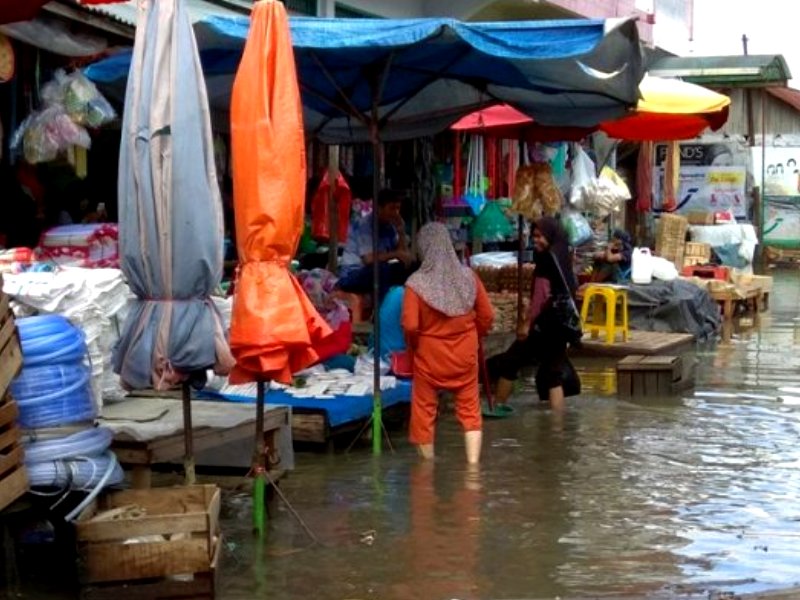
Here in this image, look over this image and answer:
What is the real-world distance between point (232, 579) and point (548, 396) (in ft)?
19.1

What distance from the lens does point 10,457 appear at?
19.1 feet

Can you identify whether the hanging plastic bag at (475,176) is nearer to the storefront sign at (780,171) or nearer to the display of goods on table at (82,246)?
the display of goods on table at (82,246)

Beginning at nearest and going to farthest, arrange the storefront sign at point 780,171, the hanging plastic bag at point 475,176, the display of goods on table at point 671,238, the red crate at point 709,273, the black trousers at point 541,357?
the black trousers at point 541,357
the hanging plastic bag at point 475,176
the red crate at point 709,273
the display of goods on table at point 671,238
the storefront sign at point 780,171

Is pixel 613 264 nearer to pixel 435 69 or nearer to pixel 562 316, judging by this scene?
pixel 562 316

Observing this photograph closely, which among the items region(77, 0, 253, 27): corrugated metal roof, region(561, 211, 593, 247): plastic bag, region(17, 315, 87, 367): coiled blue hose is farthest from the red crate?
region(17, 315, 87, 367): coiled blue hose

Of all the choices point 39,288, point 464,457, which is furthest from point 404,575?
point 464,457

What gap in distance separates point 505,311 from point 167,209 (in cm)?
826

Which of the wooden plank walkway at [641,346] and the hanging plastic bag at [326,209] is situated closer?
the hanging plastic bag at [326,209]

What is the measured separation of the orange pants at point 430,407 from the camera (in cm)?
932

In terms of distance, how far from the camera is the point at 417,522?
7730 millimetres

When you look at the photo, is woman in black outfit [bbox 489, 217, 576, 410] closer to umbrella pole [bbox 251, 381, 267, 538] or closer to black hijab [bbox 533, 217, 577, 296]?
black hijab [bbox 533, 217, 577, 296]

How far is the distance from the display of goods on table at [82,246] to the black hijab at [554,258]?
11.9ft

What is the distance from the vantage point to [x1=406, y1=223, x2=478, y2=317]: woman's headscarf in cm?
920

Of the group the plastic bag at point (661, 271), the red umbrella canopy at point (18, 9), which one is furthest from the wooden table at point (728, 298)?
the red umbrella canopy at point (18, 9)
